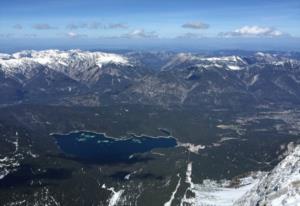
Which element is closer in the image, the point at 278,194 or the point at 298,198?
the point at 298,198

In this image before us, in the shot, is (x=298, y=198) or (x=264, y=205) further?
(x=264, y=205)
